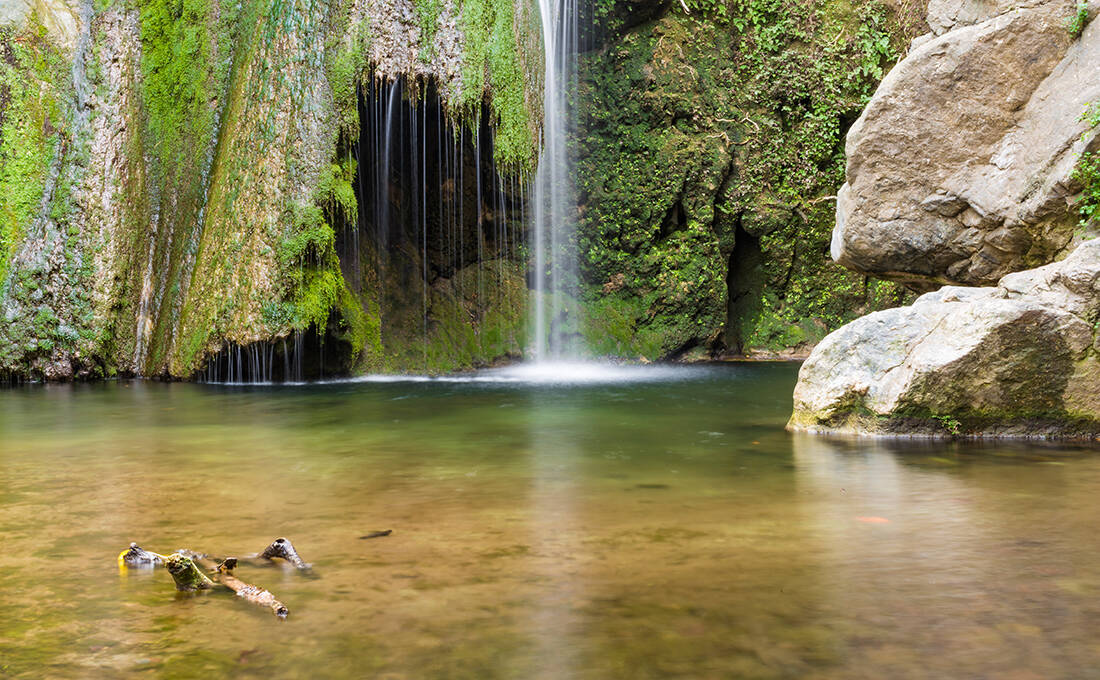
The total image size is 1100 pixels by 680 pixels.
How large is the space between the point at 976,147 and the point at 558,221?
24.1 feet

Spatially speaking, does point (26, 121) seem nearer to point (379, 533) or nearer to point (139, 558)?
point (139, 558)

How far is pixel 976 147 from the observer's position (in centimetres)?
747

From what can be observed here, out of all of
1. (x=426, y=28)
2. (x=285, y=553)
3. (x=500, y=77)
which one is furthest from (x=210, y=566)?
(x=500, y=77)

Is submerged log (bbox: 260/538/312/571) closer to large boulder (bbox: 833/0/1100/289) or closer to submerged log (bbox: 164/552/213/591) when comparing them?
submerged log (bbox: 164/552/213/591)

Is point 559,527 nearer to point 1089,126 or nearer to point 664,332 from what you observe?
point 1089,126

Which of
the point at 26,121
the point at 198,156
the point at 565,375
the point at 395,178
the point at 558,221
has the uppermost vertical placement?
the point at 26,121

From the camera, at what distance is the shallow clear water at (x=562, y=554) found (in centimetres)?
234

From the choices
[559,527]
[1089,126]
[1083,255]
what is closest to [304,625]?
[559,527]

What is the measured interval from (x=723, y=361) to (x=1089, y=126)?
745 cm

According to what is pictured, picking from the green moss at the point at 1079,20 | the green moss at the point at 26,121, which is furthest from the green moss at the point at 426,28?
the green moss at the point at 1079,20

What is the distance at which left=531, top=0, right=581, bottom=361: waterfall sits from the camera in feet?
44.3

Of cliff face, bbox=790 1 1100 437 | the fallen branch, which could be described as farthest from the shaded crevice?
the fallen branch

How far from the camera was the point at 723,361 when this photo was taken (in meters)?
13.6

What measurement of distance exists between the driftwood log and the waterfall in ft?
34.1
